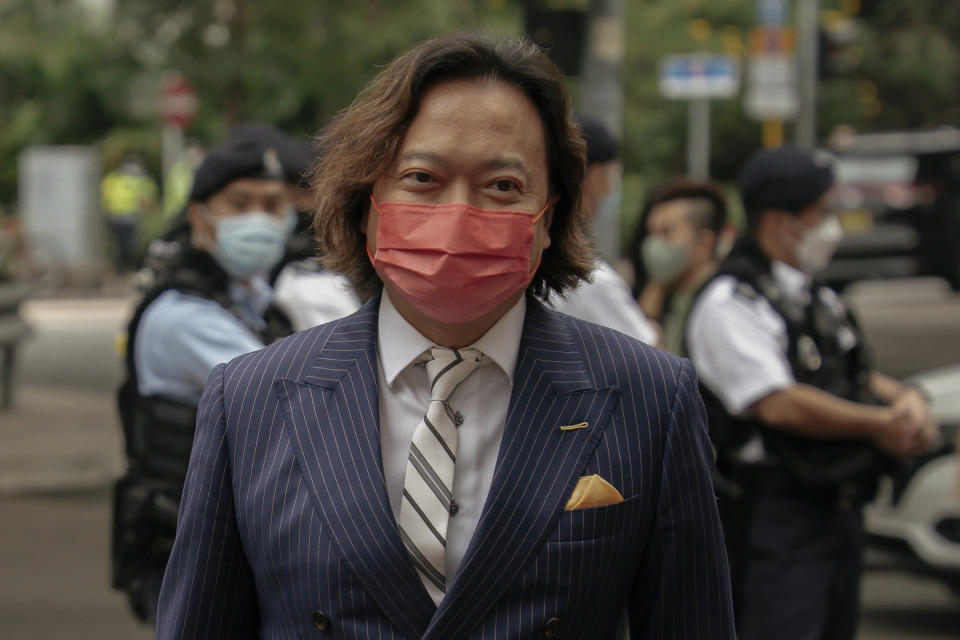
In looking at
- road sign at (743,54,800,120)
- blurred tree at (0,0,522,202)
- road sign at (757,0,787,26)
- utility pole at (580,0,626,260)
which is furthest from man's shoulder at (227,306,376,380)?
road sign at (757,0,787,26)

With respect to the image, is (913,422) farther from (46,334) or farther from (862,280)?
(862,280)

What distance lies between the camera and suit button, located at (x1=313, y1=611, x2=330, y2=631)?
2.23 m

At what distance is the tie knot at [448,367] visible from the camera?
2.32 metres

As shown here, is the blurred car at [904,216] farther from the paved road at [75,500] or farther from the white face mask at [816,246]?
the white face mask at [816,246]

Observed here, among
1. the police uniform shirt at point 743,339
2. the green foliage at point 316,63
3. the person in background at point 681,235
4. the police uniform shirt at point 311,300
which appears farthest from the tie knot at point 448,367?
the person in background at point 681,235

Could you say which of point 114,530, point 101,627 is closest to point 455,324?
point 114,530

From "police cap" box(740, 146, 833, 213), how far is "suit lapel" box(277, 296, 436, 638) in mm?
2879

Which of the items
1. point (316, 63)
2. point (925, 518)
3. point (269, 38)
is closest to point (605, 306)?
point (925, 518)

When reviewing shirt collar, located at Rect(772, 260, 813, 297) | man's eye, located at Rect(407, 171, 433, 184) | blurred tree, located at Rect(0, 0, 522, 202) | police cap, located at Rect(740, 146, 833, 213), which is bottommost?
blurred tree, located at Rect(0, 0, 522, 202)

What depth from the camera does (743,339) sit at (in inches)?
187

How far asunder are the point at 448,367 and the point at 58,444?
9.17 meters

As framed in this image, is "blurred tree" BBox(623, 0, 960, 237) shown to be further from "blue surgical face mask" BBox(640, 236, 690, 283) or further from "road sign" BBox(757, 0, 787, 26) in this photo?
"blue surgical face mask" BBox(640, 236, 690, 283)

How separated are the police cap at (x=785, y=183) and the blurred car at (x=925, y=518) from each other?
206 centimetres

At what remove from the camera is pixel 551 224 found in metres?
2.53
